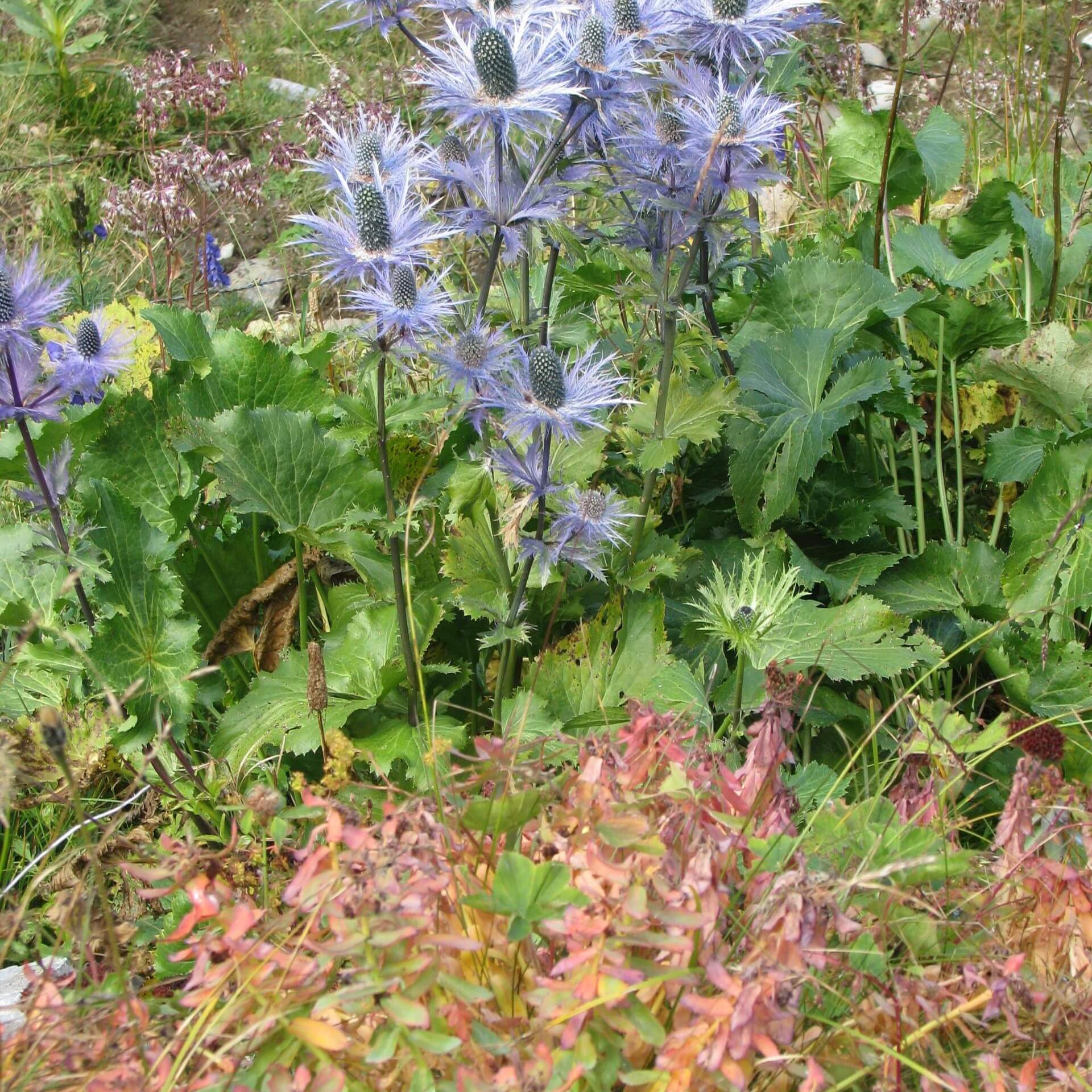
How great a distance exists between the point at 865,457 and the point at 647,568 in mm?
771

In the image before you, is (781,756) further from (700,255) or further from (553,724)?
(700,255)

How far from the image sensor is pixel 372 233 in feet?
5.43

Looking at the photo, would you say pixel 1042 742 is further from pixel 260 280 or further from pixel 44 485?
pixel 260 280

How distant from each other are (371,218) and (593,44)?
0.40 meters

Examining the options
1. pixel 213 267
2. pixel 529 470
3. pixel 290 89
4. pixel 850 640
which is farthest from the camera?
pixel 290 89

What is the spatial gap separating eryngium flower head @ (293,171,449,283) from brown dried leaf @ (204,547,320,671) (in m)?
0.79

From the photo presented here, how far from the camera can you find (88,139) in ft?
14.5

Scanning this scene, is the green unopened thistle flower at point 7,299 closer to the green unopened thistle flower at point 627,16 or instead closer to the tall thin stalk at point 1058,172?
the green unopened thistle flower at point 627,16

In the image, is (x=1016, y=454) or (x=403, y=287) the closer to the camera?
(x=403, y=287)

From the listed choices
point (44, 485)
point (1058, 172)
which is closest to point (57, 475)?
point (44, 485)

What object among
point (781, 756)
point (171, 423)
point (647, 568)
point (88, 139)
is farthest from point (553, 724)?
point (88, 139)

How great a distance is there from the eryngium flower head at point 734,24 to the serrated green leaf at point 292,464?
0.90m

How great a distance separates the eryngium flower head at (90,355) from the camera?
6.66 ft

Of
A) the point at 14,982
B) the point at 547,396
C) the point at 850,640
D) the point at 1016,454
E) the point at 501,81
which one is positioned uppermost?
the point at 501,81
